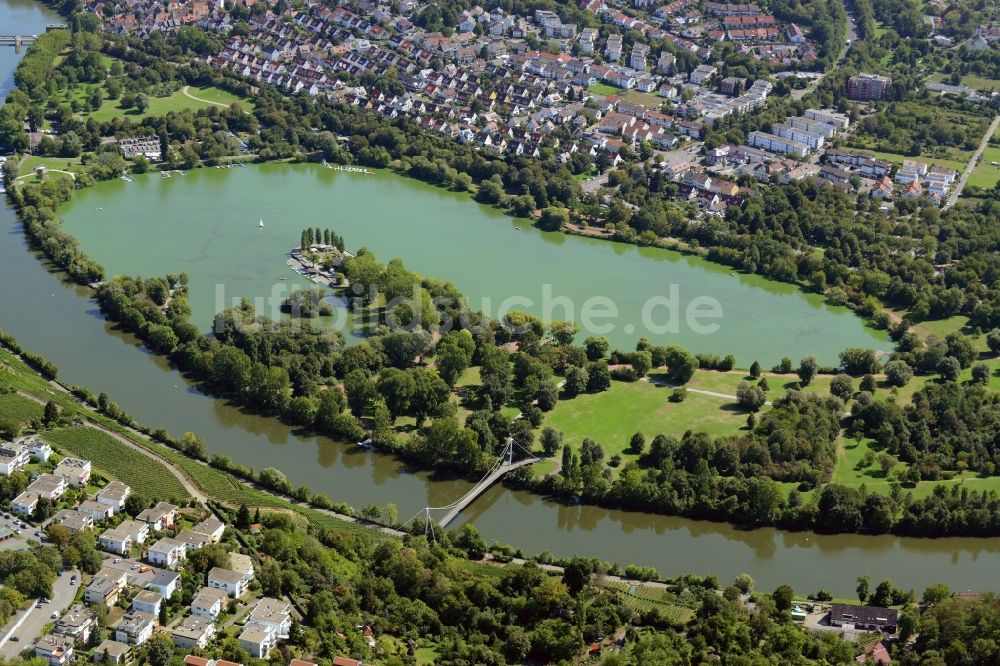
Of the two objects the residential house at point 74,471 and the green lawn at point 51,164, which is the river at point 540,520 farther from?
the green lawn at point 51,164

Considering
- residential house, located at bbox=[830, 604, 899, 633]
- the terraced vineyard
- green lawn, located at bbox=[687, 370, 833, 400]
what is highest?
green lawn, located at bbox=[687, 370, 833, 400]

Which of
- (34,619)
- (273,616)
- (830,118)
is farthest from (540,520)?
(830,118)

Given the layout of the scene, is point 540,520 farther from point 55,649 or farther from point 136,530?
point 55,649

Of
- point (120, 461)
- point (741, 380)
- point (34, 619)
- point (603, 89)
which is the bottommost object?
point (34, 619)

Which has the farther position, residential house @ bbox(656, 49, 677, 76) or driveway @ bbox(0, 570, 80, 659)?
residential house @ bbox(656, 49, 677, 76)

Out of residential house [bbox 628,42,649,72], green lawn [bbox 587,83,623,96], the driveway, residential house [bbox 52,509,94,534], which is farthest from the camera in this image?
residential house [bbox 628,42,649,72]

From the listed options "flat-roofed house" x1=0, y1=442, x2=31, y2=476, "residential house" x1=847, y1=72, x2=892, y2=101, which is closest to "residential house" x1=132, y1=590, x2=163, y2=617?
"flat-roofed house" x1=0, y1=442, x2=31, y2=476

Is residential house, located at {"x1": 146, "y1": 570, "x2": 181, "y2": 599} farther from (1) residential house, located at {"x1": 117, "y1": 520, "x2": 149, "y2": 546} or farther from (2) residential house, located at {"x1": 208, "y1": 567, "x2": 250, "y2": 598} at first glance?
(1) residential house, located at {"x1": 117, "y1": 520, "x2": 149, "y2": 546}
